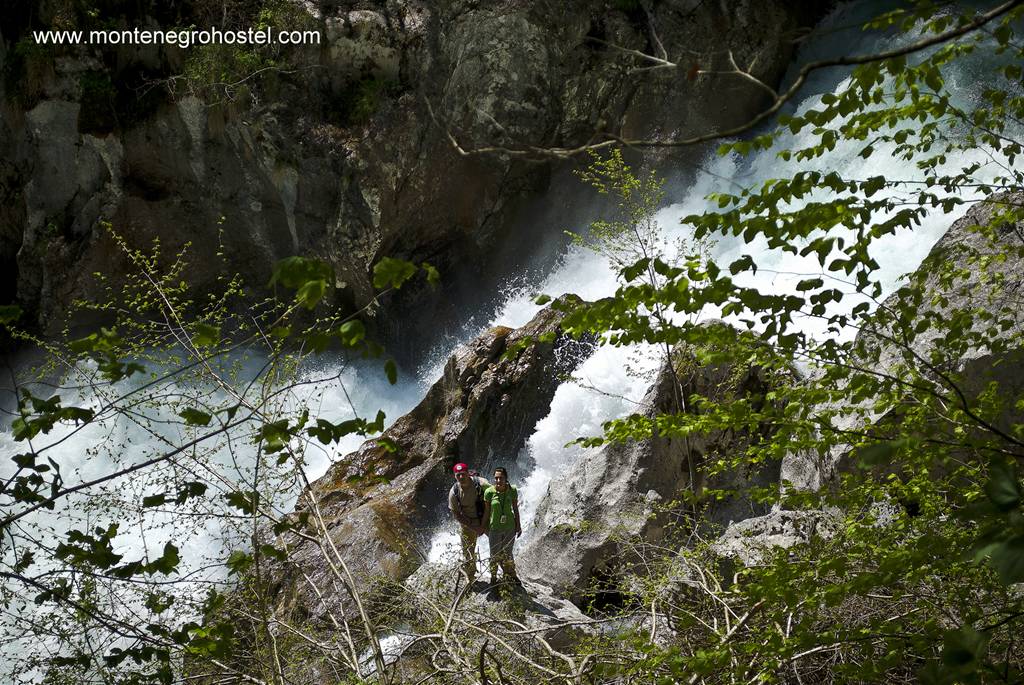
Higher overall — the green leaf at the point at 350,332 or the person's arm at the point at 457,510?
the person's arm at the point at 457,510

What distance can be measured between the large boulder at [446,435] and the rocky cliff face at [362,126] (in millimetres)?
3650

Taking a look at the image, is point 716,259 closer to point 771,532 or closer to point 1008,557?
point 771,532

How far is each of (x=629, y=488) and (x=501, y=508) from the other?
1526 mm

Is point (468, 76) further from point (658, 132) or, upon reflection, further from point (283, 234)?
point (283, 234)

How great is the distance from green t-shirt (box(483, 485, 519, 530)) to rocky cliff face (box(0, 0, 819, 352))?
771 centimetres

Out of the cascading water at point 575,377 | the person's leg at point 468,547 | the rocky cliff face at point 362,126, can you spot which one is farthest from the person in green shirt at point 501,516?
the rocky cliff face at point 362,126

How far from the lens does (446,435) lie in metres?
11.2

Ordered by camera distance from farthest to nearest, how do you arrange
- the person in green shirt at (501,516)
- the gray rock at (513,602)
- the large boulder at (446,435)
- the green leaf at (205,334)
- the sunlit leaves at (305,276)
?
the large boulder at (446,435) < the person in green shirt at (501,516) < the gray rock at (513,602) < the green leaf at (205,334) < the sunlit leaves at (305,276)

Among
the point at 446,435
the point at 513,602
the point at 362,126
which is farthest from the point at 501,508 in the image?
the point at 362,126

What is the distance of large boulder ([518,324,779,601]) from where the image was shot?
7730 millimetres

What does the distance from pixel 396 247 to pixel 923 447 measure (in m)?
12.4

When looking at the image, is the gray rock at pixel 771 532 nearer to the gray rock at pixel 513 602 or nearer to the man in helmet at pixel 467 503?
the gray rock at pixel 513 602

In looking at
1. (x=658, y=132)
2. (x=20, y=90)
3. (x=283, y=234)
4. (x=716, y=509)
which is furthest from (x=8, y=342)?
(x=716, y=509)

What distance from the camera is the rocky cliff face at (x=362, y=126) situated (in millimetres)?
13953
